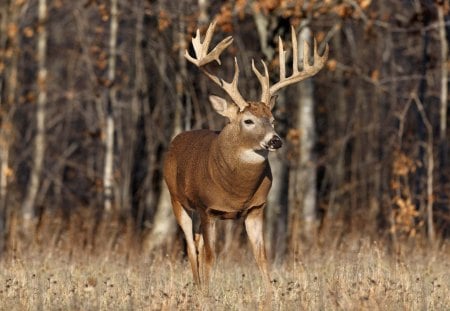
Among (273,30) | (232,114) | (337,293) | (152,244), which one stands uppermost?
(273,30)

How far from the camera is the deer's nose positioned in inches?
338

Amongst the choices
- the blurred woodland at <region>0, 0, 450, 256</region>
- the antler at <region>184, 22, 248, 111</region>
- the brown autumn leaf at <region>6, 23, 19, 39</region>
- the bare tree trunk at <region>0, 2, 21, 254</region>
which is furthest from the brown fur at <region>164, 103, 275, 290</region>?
the bare tree trunk at <region>0, 2, 21, 254</region>

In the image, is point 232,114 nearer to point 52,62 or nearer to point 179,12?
point 179,12

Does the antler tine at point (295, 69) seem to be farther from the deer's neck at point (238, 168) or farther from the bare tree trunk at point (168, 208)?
the bare tree trunk at point (168, 208)

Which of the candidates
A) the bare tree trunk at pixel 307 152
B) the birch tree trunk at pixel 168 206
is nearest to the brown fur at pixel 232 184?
the bare tree trunk at pixel 307 152

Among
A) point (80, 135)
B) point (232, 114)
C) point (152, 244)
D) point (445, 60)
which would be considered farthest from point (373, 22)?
point (80, 135)

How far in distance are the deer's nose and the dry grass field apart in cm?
104

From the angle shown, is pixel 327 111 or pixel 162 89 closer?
pixel 162 89

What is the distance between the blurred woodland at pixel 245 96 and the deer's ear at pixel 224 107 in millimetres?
2444

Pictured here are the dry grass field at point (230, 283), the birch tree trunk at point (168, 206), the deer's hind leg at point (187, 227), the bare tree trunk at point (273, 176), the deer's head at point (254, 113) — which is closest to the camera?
the dry grass field at point (230, 283)

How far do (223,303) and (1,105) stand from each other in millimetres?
12323

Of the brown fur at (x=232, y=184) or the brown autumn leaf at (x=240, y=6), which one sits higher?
the brown autumn leaf at (x=240, y=6)

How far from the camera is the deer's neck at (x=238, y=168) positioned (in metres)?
9.00

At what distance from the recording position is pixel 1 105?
749 inches
